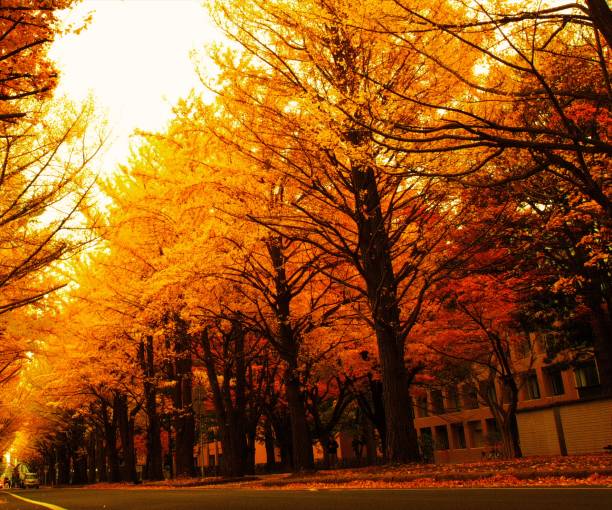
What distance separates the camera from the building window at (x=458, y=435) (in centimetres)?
4591

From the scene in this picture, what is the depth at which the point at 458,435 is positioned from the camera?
46.2m

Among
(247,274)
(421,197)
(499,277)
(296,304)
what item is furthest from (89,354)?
(421,197)

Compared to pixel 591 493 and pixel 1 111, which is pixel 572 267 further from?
pixel 1 111

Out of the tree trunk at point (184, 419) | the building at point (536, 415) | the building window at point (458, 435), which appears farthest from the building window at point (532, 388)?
the tree trunk at point (184, 419)

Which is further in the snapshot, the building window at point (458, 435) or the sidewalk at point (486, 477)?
the building window at point (458, 435)

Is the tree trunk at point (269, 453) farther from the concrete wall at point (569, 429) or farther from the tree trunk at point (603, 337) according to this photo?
the tree trunk at point (603, 337)

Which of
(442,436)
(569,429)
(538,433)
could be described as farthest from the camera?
(442,436)

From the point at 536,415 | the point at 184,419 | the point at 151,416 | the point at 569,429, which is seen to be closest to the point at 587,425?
the point at 569,429

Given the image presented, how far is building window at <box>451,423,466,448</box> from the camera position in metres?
45.9

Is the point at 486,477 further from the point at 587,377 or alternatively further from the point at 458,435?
the point at 458,435

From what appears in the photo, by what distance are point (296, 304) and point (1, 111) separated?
42.1ft

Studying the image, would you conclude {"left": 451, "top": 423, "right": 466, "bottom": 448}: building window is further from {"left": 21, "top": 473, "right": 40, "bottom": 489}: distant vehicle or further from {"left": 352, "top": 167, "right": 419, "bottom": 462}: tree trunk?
{"left": 352, "top": 167, "right": 419, "bottom": 462}: tree trunk

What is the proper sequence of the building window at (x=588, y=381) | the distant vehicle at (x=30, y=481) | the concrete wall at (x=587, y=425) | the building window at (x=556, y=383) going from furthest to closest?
the distant vehicle at (x=30, y=481), the building window at (x=556, y=383), the building window at (x=588, y=381), the concrete wall at (x=587, y=425)

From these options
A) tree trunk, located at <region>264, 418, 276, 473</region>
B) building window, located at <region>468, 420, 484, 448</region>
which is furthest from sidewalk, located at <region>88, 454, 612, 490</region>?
building window, located at <region>468, 420, 484, 448</region>
